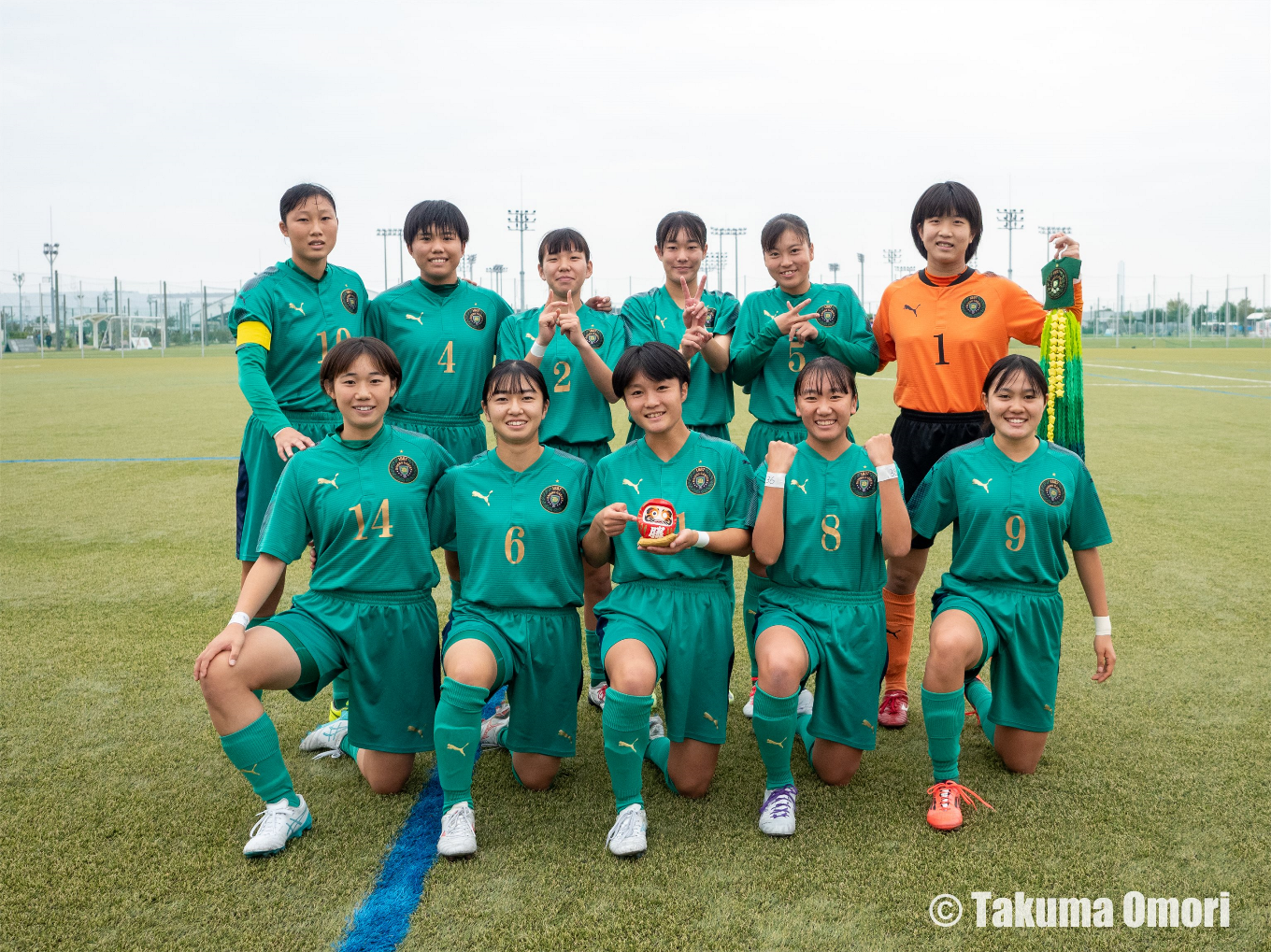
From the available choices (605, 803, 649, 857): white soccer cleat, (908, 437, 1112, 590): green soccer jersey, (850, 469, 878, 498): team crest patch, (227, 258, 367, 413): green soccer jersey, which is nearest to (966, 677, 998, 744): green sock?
(908, 437, 1112, 590): green soccer jersey

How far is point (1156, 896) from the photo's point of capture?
2.43 meters

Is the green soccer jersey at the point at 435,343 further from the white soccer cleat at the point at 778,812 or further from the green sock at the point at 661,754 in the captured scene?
the white soccer cleat at the point at 778,812

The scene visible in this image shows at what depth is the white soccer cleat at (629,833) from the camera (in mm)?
2641

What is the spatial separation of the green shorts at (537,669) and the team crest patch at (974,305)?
1.90 metres

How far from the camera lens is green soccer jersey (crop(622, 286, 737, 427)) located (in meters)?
3.95

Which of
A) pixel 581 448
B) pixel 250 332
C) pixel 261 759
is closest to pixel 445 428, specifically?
pixel 581 448

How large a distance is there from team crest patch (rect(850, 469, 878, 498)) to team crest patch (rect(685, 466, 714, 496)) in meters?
0.48

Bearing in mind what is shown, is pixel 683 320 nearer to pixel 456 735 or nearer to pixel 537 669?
pixel 537 669

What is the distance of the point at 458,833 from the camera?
265 cm

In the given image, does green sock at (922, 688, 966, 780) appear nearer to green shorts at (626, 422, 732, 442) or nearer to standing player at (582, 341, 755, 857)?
standing player at (582, 341, 755, 857)

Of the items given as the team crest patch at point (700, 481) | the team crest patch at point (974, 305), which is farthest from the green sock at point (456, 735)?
the team crest patch at point (974, 305)

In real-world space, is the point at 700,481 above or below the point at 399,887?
above

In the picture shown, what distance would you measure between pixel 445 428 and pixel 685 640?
56.1 inches

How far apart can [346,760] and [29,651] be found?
1.99 m
